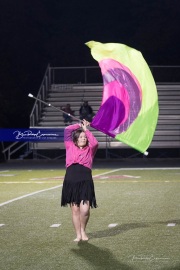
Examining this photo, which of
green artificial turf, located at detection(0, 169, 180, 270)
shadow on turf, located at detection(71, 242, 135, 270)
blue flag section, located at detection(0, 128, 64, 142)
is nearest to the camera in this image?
shadow on turf, located at detection(71, 242, 135, 270)

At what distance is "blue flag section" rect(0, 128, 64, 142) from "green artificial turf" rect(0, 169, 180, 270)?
39.3 ft

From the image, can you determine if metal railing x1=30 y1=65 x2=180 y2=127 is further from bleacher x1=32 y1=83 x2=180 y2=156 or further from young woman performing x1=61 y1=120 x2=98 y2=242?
young woman performing x1=61 y1=120 x2=98 y2=242

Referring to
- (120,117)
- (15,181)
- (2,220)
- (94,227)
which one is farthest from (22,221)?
(15,181)

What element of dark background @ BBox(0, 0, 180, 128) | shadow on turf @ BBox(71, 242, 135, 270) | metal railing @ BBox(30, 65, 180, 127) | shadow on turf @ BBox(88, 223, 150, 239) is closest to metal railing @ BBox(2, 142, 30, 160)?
metal railing @ BBox(30, 65, 180, 127)

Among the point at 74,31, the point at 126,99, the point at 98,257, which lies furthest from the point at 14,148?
the point at 74,31

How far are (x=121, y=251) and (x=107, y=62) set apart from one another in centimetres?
273

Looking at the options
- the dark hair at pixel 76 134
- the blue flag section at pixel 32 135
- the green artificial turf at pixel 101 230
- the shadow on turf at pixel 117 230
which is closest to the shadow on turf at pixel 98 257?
the green artificial turf at pixel 101 230

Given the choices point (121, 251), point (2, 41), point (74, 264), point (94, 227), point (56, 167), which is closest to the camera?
point (74, 264)

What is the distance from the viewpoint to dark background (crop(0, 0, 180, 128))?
56.6 meters

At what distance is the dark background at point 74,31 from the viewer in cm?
5656

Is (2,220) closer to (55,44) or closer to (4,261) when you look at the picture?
(4,261)

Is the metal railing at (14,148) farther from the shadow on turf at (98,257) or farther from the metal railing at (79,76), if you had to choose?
the shadow on turf at (98,257)

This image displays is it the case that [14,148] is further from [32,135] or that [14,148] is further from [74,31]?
[74,31]

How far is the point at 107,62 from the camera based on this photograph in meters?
12.0
